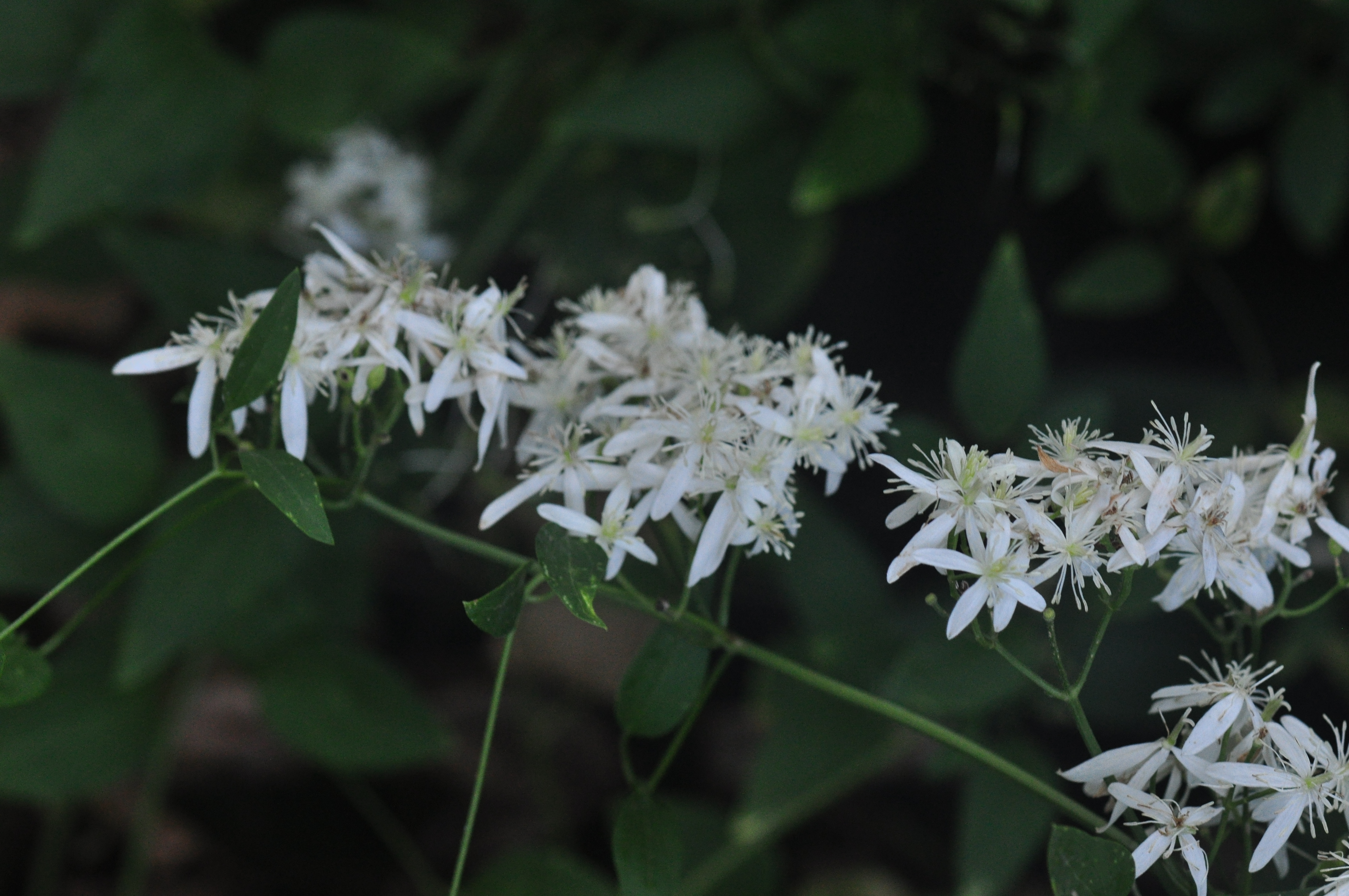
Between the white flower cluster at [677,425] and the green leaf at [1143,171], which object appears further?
the green leaf at [1143,171]

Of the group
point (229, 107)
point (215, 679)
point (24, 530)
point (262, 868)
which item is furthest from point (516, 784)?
point (229, 107)

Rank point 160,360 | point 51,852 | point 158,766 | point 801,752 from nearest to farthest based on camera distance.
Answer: point 160,360
point 801,752
point 158,766
point 51,852

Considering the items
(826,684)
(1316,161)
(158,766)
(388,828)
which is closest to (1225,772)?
(826,684)

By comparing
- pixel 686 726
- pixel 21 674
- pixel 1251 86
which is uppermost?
pixel 1251 86

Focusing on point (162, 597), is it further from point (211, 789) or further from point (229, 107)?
point (211, 789)

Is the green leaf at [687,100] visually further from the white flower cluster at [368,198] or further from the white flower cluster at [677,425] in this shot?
the white flower cluster at [677,425]

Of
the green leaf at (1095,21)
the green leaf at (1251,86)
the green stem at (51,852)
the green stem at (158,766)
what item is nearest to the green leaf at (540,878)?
the green stem at (158,766)

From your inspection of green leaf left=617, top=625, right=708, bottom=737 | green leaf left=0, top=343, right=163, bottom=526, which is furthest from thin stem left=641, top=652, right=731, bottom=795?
green leaf left=0, top=343, right=163, bottom=526

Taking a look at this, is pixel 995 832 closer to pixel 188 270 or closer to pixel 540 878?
pixel 540 878
